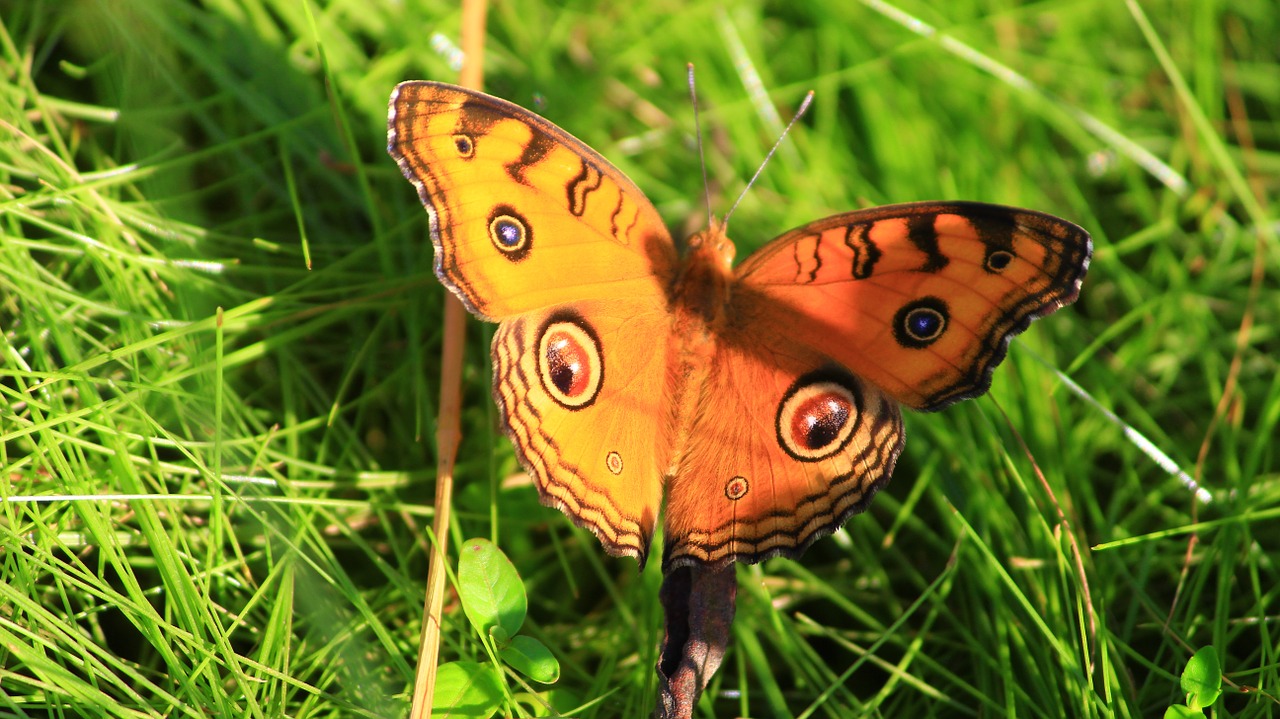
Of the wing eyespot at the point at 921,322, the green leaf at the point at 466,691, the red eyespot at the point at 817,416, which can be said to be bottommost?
the green leaf at the point at 466,691

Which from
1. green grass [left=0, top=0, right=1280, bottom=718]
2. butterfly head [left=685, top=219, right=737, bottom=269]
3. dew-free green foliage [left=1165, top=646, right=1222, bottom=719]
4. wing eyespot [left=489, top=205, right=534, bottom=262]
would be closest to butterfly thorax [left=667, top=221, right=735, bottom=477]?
butterfly head [left=685, top=219, right=737, bottom=269]

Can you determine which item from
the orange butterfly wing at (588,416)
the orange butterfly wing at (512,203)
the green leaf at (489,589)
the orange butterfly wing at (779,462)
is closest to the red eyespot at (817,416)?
the orange butterfly wing at (779,462)

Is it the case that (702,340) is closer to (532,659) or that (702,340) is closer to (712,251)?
(712,251)

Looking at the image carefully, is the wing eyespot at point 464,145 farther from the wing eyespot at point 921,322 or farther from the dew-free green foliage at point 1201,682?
the dew-free green foliage at point 1201,682

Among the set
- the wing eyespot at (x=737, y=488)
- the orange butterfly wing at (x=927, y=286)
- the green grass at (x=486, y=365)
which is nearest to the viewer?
the orange butterfly wing at (x=927, y=286)

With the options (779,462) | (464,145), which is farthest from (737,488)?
(464,145)
